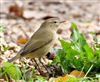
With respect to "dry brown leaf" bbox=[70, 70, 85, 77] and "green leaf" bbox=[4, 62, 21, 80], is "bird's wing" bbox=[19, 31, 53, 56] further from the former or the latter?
"dry brown leaf" bbox=[70, 70, 85, 77]

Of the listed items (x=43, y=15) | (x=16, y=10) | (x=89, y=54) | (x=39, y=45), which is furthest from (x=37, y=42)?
(x=43, y=15)

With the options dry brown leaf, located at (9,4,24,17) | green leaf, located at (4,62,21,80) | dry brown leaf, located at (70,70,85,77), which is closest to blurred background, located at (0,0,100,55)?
dry brown leaf, located at (9,4,24,17)

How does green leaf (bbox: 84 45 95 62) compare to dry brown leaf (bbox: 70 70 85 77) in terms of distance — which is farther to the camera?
green leaf (bbox: 84 45 95 62)

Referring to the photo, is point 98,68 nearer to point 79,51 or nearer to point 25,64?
point 79,51

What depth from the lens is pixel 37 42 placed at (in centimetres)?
788

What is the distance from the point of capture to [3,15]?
13398 millimetres

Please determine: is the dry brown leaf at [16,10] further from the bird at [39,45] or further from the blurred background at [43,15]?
the bird at [39,45]

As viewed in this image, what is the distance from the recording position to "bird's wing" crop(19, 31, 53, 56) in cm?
767

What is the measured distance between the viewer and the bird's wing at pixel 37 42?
7672mm

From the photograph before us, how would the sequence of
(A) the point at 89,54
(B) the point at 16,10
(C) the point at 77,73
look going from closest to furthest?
(C) the point at 77,73 → (A) the point at 89,54 → (B) the point at 16,10

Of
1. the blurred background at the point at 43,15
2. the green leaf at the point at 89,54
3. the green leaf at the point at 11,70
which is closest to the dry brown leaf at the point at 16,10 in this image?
the blurred background at the point at 43,15

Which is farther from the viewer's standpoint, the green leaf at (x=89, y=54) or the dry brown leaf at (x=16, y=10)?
the dry brown leaf at (x=16, y=10)

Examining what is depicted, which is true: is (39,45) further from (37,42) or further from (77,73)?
(77,73)

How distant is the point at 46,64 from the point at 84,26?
14.1ft
